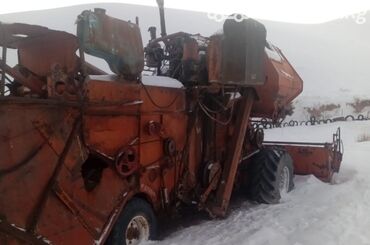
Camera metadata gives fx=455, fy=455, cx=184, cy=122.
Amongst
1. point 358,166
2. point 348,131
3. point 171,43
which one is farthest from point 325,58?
point 171,43

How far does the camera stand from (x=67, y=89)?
162 inches

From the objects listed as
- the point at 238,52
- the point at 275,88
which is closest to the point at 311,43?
the point at 275,88

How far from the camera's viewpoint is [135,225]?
16.1ft

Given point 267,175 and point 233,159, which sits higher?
point 233,159

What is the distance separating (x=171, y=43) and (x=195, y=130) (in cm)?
142

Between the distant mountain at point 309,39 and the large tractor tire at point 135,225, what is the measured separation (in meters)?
38.3

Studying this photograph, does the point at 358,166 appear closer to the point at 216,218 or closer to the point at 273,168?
the point at 273,168

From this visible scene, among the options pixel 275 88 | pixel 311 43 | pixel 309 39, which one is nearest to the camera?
pixel 275 88

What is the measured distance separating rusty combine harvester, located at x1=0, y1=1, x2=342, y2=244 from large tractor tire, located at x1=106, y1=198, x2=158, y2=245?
0.04 ft

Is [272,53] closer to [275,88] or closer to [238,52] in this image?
[275,88]

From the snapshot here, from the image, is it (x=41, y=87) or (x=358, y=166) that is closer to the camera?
(x=41, y=87)

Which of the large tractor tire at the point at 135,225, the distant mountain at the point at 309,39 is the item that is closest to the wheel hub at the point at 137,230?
the large tractor tire at the point at 135,225

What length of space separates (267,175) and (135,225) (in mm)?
3017

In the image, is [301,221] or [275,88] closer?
[301,221]
